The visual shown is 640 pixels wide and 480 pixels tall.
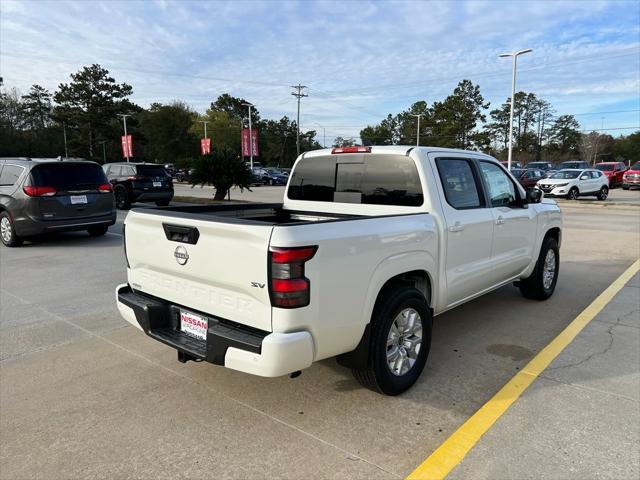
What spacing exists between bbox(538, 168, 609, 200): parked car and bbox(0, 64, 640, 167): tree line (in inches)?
1788

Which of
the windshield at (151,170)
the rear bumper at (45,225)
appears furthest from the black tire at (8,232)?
the windshield at (151,170)

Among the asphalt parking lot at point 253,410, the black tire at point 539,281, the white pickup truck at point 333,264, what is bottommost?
the asphalt parking lot at point 253,410

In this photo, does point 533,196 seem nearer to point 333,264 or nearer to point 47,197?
point 333,264

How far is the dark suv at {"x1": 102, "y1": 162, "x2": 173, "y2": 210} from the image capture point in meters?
16.8

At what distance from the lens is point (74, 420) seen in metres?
3.09

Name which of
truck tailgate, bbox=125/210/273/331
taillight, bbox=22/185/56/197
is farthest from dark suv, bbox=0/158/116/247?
truck tailgate, bbox=125/210/273/331

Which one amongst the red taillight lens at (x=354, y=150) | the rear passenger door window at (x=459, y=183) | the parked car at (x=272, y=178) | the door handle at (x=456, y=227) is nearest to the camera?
the door handle at (x=456, y=227)

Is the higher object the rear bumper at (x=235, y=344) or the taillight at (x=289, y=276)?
the taillight at (x=289, y=276)

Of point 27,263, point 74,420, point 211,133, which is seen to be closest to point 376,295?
point 74,420

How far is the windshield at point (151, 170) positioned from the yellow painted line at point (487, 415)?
15346 mm

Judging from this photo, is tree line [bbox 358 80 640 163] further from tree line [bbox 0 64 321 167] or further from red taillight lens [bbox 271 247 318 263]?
red taillight lens [bbox 271 247 318 263]

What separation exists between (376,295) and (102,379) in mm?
2298

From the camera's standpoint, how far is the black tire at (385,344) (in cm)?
314

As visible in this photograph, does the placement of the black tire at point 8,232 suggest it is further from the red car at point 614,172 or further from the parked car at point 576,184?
the red car at point 614,172
